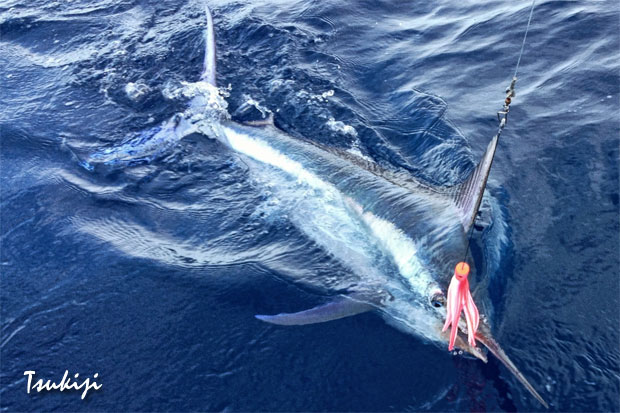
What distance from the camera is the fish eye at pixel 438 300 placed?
3.28 m

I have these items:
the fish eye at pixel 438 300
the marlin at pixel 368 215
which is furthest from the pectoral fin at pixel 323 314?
the fish eye at pixel 438 300

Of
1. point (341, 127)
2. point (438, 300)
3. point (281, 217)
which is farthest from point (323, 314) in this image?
point (341, 127)

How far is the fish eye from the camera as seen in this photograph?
3.28 m

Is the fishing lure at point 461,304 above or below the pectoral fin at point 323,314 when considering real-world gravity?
above

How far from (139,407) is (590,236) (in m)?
3.06

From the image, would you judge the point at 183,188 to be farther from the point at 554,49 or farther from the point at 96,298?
the point at 554,49

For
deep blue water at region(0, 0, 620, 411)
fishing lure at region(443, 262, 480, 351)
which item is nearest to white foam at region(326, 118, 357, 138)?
deep blue water at region(0, 0, 620, 411)

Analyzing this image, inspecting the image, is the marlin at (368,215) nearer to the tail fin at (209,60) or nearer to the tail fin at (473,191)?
the tail fin at (473,191)

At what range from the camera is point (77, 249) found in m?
3.95

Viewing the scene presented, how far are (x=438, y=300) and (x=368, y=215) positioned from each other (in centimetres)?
99

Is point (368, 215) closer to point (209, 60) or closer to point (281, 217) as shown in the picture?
point (281, 217)

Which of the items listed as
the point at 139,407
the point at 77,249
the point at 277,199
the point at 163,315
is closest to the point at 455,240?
the point at 277,199

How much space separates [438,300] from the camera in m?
3.29

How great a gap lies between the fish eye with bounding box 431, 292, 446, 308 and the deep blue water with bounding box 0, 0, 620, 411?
27 cm
